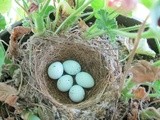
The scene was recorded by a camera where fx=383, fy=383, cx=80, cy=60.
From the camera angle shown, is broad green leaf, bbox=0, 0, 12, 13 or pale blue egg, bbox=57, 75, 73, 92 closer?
broad green leaf, bbox=0, 0, 12, 13

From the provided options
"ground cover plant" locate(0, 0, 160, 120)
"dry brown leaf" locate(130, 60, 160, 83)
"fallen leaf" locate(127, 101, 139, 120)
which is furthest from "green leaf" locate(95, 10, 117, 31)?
"fallen leaf" locate(127, 101, 139, 120)

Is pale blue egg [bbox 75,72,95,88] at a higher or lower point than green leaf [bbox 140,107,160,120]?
higher

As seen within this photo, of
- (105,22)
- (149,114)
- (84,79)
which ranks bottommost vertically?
(149,114)

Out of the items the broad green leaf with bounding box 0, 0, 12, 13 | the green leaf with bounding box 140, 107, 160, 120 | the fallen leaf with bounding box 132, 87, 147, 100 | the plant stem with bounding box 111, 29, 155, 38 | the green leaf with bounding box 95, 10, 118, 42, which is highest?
the broad green leaf with bounding box 0, 0, 12, 13

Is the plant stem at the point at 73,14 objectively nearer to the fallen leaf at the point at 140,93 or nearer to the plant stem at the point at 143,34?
the plant stem at the point at 143,34

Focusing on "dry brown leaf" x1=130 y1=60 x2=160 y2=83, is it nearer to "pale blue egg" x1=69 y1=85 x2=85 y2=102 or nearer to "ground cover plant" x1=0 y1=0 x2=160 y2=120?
"ground cover plant" x1=0 y1=0 x2=160 y2=120

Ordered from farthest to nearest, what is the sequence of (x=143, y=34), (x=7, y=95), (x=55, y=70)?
(x=55, y=70) < (x=7, y=95) < (x=143, y=34)

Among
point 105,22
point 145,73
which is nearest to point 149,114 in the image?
point 145,73

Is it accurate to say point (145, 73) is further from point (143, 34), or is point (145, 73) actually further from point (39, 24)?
point (39, 24)
